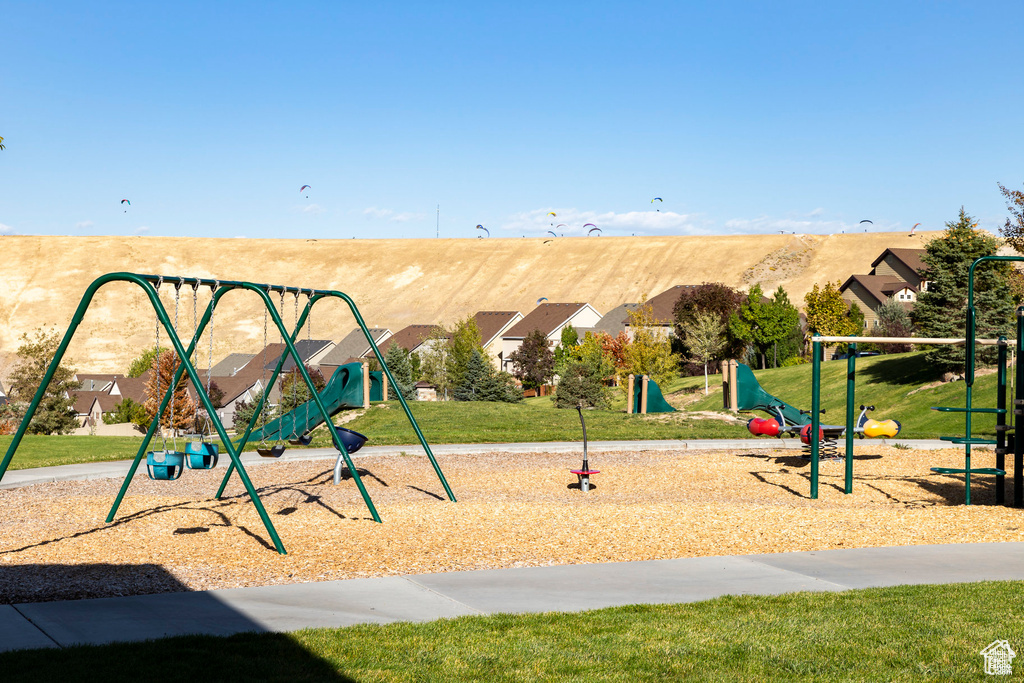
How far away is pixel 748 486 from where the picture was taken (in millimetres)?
15961

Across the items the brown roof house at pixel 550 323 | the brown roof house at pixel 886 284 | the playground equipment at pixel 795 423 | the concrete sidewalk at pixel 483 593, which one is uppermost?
the brown roof house at pixel 886 284

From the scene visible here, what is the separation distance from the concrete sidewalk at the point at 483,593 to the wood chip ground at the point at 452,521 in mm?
588

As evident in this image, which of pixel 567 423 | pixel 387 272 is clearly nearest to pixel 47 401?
pixel 567 423

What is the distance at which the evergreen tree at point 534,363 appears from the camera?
69938 millimetres

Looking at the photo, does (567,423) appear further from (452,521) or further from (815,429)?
(452,521)

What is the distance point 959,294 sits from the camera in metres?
41.5

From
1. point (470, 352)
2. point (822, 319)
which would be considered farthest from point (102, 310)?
point (822, 319)

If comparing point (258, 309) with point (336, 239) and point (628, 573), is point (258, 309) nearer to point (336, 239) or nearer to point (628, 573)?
point (336, 239)

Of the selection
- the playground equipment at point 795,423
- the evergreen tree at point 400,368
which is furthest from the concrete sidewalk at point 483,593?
the evergreen tree at point 400,368

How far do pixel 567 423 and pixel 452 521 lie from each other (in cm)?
1532

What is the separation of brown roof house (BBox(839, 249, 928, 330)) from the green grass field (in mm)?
32677

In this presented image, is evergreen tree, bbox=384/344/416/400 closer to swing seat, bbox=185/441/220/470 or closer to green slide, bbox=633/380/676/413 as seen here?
green slide, bbox=633/380/676/413

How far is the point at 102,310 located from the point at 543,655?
123 m

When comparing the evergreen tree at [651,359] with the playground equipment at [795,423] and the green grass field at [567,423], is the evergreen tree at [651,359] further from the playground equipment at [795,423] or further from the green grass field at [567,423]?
the playground equipment at [795,423]
